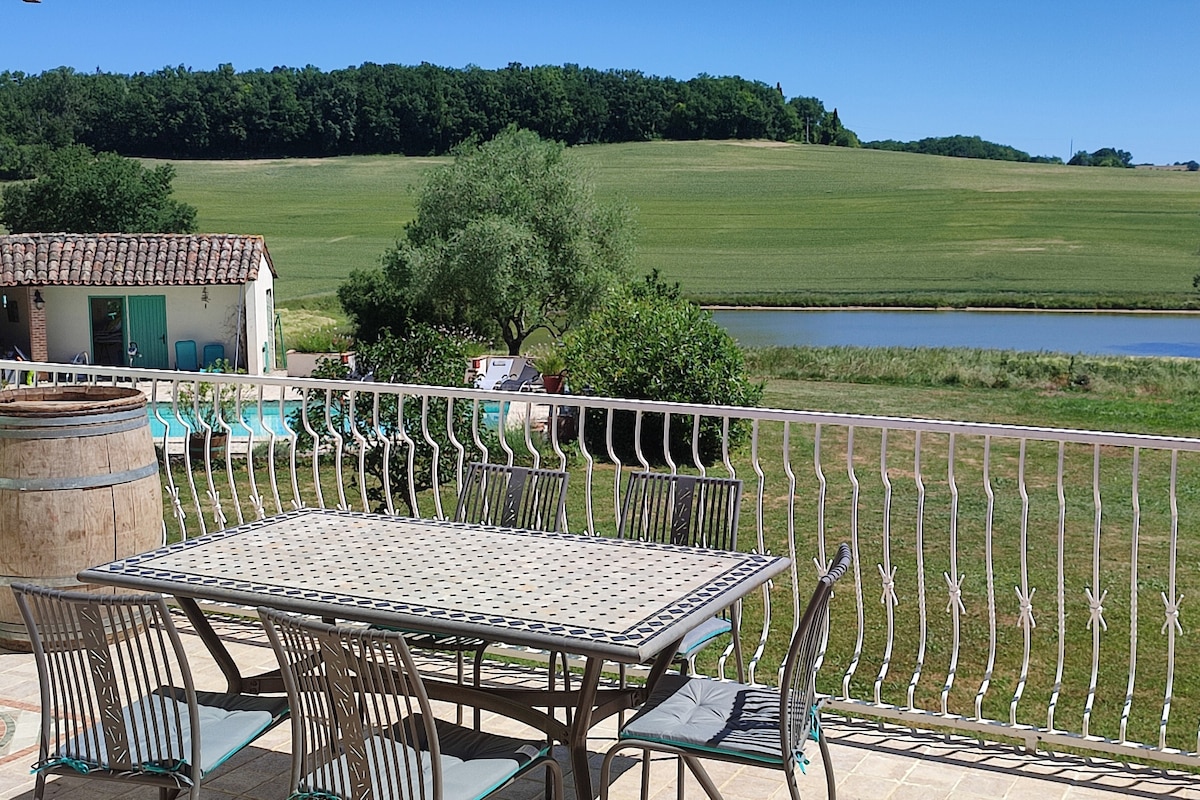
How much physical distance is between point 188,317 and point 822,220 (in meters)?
46.1

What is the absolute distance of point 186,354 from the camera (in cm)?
2988

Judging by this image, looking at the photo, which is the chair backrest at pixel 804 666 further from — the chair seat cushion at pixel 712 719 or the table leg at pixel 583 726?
the table leg at pixel 583 726

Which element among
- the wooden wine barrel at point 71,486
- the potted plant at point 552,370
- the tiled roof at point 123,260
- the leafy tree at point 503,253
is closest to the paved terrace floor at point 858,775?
the wooden wine barrel at point 71,486

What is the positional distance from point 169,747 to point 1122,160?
294 feet

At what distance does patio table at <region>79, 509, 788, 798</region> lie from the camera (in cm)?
257

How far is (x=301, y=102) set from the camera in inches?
2591

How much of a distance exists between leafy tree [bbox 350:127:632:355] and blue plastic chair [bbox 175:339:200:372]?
474cm

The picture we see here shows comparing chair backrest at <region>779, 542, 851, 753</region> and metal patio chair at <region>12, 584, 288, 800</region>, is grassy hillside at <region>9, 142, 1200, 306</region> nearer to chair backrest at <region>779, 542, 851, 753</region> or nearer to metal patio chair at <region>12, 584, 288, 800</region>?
metal patio chair at <region>12, 584, 288, 800</region>

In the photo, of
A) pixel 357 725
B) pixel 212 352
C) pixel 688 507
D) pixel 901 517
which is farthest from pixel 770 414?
pixel 212 352

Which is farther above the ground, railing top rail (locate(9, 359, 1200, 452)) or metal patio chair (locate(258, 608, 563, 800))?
railing top rail (locate(9, 359, 1200, 452))

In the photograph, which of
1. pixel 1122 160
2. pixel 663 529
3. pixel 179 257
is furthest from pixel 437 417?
pixel 1122 160

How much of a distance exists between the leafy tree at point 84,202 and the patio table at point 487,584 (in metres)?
48.4

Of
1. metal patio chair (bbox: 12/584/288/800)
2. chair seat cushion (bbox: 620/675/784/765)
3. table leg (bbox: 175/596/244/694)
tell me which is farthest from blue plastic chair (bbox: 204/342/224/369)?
chair seat cushion (bbox: 620/675/784/765)

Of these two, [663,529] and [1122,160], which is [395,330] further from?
[1122,160]
